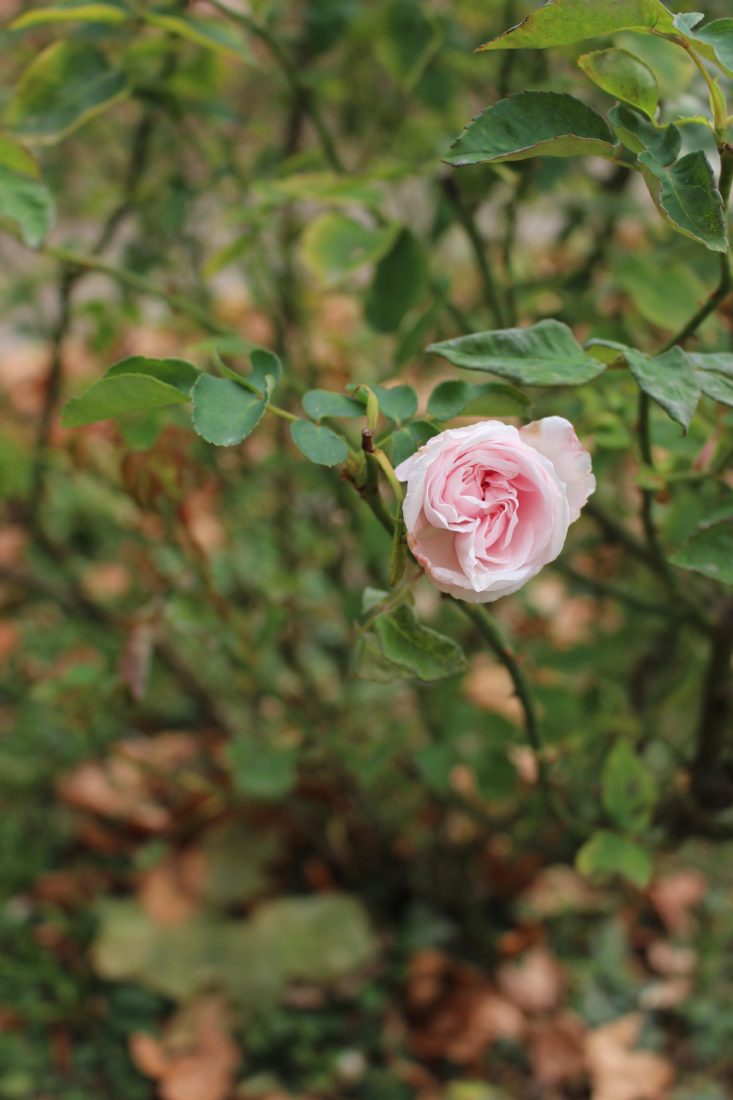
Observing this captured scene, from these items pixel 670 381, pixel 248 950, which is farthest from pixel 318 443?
pixel 248 950

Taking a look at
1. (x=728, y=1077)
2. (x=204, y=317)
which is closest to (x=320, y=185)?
(x=204, y=317)

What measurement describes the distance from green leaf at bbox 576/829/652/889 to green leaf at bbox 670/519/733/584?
13.4 inches

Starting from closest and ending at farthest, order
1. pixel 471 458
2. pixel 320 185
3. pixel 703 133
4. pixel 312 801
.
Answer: pixel 471 458
pixel 703 133
pixel 320 185
pixel 312 801

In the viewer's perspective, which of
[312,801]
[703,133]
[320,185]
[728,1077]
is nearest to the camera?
[703,133]

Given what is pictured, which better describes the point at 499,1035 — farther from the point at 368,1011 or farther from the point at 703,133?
the point at 703,133

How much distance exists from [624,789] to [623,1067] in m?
0.59

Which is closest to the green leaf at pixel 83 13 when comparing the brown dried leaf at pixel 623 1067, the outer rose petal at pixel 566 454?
the outer rose petal at pixel 566 454

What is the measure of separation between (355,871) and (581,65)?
1229 mm

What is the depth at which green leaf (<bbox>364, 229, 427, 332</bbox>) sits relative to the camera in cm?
90

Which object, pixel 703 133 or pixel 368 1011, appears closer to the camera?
pixel 703 133

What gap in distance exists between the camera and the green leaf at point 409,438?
552mm

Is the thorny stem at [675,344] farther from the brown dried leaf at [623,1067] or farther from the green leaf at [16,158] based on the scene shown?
the brown dried leaf at [623,1067]

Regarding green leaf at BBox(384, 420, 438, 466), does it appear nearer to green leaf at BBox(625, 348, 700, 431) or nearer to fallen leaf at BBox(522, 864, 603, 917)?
green leaf at BBox(625, 348, 700, 431)

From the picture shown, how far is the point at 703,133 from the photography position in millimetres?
690
